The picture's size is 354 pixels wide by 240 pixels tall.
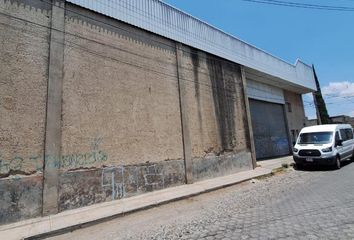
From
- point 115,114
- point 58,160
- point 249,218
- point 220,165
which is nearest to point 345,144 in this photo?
point 220,165

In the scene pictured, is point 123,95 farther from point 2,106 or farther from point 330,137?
point 330,137

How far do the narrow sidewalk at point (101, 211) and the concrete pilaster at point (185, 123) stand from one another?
2.12 feet

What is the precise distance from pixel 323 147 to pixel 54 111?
478 inches

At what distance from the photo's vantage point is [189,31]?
13641 mm

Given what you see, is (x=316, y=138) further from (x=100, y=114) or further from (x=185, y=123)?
(x=100, y=114)

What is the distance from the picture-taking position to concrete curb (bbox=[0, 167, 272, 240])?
653cm

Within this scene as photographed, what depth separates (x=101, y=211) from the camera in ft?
26.0

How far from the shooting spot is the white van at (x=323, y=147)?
45.0 ft

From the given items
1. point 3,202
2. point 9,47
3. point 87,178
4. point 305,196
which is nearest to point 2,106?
point 9,47

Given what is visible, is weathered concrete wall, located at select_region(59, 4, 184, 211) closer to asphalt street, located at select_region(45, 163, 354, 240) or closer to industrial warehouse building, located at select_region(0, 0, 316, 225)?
industrial warehouse building, located at select_region(0, 0, 316, 225)

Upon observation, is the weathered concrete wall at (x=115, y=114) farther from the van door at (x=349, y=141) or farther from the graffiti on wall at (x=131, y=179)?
the van door at (x=349, y=141)

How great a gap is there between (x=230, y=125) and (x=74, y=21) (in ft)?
29.5

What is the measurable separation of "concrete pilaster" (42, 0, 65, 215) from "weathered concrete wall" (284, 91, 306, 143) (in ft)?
63.7

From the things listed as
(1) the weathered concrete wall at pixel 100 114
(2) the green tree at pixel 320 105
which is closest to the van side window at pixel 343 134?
(1) the weathered concrete wall at pixel 100 114
